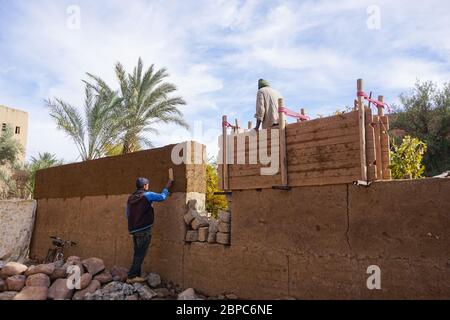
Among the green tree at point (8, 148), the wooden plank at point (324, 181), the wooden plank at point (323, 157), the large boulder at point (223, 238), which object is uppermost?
the green tree at point (8, 148)

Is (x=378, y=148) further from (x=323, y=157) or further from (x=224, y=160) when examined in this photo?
(x=224, y=160)

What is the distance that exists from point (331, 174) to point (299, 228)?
78cm

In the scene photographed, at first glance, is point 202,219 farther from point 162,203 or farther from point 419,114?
point 419,114

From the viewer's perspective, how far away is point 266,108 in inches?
228

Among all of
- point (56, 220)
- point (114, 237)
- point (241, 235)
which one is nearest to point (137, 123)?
point (56, 220)

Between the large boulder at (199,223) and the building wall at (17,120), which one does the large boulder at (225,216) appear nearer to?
the large boulder at (199,223)

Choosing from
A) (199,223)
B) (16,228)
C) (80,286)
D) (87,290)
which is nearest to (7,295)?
(80,286)

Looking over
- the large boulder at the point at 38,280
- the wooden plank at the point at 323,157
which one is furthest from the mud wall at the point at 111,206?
the wooden plank at the point at 323,157

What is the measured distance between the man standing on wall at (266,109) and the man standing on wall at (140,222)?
1.81m

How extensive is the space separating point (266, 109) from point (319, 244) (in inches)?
82.4

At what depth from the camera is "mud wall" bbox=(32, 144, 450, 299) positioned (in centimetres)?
390

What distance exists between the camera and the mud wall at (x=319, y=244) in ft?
12.8

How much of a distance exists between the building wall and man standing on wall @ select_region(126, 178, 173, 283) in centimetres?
2173

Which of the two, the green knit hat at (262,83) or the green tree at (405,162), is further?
the green knit hat at (262,83)
